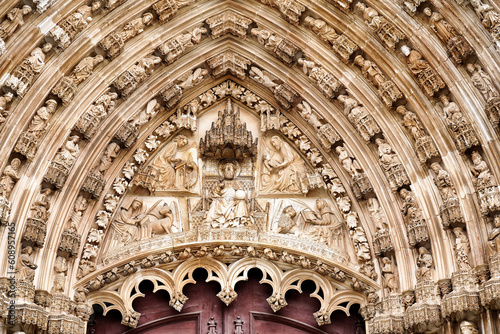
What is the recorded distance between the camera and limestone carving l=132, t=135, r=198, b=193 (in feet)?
32.8

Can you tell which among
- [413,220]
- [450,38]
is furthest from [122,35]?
[413,220]

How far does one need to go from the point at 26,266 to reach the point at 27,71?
209 centimetres

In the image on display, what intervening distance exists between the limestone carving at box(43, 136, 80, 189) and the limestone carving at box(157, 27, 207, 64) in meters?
1.50

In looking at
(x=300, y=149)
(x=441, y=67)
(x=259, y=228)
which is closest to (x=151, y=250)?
(x=259, y=228)

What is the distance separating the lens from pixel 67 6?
930cm

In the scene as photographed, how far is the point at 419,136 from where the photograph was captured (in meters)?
9.30

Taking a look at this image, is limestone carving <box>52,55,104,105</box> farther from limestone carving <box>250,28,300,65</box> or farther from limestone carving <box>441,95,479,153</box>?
limestone carving <box>441,95,479,153</box>

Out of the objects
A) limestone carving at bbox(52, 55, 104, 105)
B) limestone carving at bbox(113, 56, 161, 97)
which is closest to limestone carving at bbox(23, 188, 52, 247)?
limestone carving at bbox(52, 55, 104, 105)

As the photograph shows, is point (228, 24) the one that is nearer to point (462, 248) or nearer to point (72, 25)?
point (72, 25)

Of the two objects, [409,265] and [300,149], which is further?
[300,149]

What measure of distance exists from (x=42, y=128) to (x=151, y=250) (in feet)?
5.96

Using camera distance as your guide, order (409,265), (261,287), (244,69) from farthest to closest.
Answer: (244,69) → (261,287) → (409,265)

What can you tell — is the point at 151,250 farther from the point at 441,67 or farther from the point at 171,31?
the point at 441,67

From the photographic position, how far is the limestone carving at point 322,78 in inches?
389
